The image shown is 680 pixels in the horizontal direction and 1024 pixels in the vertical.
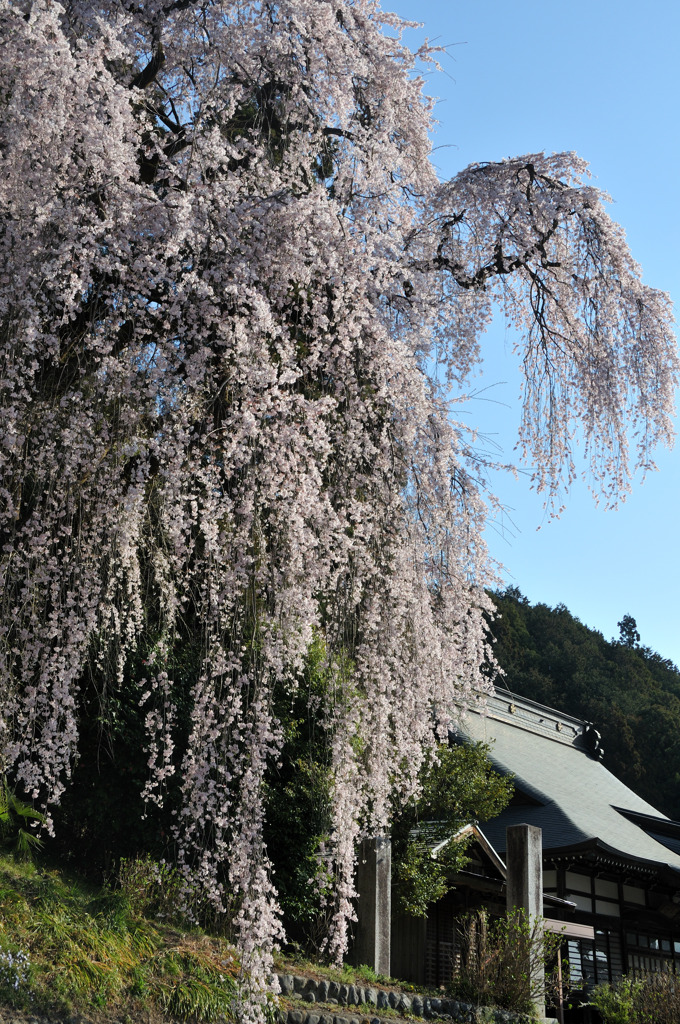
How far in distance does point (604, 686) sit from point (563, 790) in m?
19.0

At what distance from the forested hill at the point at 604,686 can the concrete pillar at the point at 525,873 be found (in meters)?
19.8

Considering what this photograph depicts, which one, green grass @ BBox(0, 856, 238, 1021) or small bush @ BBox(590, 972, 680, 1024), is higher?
green grass @ BBox(0, 856, 238, 1021)

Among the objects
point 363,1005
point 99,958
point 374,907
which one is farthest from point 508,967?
point 99,958

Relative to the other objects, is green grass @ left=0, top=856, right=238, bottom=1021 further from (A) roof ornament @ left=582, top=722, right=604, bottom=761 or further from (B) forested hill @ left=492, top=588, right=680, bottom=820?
(B) forested hill @ left=492, top=588, right=680, bottom=820

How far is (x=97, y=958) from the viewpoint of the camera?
668cm

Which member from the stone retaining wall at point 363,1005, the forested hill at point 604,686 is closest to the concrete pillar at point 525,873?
the stone retaining wall at point 363,1005

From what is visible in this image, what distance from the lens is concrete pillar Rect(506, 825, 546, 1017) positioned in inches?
394

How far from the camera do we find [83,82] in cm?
489

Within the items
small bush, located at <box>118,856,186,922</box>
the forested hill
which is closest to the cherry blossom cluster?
small bush, located at <box>118,856,186,922</box>

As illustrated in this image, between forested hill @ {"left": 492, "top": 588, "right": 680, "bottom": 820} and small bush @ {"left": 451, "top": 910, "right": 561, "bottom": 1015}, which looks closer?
small bush @ {"left": 451, "top": 910, "right": 561, "bottom": 1015}

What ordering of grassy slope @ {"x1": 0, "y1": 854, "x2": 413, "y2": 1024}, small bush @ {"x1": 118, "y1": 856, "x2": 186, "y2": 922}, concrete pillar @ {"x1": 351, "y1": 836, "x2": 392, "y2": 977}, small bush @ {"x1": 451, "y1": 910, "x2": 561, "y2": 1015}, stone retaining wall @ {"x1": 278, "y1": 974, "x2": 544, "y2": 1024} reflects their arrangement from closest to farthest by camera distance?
grassy slope @ {"x1": 0, "y1": 854, "x2": 413, "y2": 1024} → stone retaining wall @ {"x1": 278, "y1": 974, "x2": 544, "y2": 1024} → small bush @ {"x1": 118, "y1": 856, "x2": 186, "y2": 922} → concrete pillar @ {"x1": 351, "y1": 836, "x2": 392, "y2": 977} → small bush @ {"x1": 451, "y1": 910, "x2": 561, "y2": 1015}

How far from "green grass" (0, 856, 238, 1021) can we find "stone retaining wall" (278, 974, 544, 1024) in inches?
29.7

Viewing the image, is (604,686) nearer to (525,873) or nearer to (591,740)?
(591,740)

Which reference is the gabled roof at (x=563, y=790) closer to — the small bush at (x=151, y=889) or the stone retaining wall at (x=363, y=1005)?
the stone retaining wall at (x=363, y=1005)
